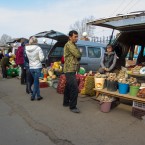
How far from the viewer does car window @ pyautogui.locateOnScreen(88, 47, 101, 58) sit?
11496 millimetres

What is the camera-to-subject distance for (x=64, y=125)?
502cm

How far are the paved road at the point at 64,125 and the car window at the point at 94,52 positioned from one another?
4.90m

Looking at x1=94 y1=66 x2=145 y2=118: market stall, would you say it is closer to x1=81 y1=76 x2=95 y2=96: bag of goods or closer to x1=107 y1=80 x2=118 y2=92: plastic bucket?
x1=107 y1=80 x2=118 y2=92: plastic bucket

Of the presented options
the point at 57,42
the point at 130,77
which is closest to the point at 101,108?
the point at 130,77

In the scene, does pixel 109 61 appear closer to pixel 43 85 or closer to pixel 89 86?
pixel 89 86

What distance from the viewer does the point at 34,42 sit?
23.1 ft

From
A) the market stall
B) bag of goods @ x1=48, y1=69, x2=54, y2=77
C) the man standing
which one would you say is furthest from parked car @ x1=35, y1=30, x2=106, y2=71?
the man standing

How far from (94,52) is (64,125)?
7.26 metres

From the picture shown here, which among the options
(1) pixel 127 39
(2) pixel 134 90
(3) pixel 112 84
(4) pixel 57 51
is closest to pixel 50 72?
(4) pixel 57 51

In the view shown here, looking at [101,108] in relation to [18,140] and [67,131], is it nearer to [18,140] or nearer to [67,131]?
[67,131]

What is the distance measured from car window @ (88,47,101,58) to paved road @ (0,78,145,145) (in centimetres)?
490

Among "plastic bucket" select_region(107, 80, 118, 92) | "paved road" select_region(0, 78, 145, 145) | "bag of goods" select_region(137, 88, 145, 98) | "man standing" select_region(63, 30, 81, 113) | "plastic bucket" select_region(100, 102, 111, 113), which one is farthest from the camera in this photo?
"plastic bucket" select_region(107, 80, 118, 92)

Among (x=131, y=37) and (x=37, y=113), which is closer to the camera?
(x=37, y=113)

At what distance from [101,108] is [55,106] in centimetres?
133
